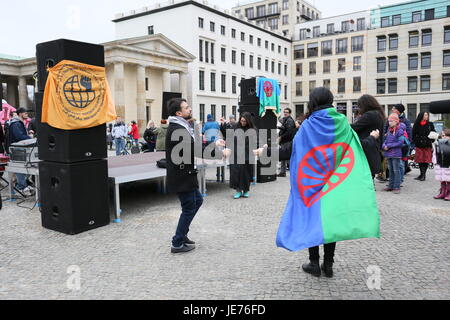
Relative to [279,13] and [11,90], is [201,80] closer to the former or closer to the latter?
[11,90]

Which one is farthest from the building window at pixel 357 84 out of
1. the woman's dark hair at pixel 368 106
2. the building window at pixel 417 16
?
the woman's dark hair at pixel 368 106

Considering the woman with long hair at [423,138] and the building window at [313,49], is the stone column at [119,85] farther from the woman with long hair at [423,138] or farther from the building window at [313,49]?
the building window at [313,49]

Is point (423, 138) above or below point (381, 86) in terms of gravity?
below

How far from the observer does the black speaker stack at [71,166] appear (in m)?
5.73

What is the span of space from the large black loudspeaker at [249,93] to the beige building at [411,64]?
176 ft

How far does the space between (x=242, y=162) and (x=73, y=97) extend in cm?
413

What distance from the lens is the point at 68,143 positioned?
225 inches

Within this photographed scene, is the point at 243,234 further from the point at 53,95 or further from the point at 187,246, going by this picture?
the point at 53,95

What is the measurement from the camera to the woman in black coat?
424 cm

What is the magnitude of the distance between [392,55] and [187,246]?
65.0 meters

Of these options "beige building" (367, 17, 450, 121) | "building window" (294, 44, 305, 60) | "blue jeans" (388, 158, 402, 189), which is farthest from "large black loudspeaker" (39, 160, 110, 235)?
"building window" (294, 44, 305, 60)

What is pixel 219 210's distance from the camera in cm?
746

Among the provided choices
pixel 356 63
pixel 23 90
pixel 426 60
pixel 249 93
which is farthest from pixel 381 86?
pixel 249 93
